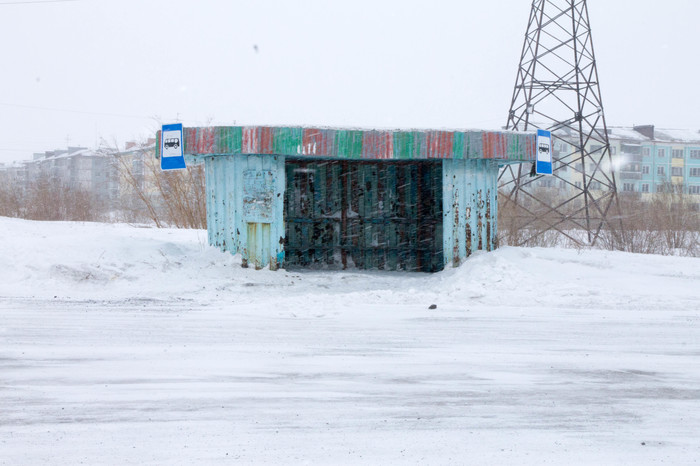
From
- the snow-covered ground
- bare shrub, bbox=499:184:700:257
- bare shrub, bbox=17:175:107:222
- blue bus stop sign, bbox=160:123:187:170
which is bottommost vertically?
the snow-covered ground

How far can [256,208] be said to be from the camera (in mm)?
12773

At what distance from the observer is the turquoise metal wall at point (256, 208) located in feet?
41.9

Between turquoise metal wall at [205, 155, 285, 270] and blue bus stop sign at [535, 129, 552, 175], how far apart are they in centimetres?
535

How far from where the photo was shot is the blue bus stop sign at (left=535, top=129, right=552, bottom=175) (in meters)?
13.9

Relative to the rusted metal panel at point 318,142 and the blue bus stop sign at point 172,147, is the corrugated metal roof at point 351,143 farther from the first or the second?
the blue bus stop sign at point 172,147

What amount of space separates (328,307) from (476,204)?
5353mm

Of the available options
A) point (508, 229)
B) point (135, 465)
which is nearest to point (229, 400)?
point (135, 465)

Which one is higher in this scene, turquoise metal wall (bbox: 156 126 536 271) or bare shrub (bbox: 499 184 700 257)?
turquoise metal wall (bbox: 156 126 536 271)

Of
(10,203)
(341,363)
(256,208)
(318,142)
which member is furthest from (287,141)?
(10,203)

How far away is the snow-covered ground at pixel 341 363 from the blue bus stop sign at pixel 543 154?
7.93 ft

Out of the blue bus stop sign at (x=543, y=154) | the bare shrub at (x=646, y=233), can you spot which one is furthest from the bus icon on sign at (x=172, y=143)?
the bare shrub at (x=646, y=233)

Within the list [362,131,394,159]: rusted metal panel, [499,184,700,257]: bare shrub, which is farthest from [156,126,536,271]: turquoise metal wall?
[499,184,700,257]: bare shrub

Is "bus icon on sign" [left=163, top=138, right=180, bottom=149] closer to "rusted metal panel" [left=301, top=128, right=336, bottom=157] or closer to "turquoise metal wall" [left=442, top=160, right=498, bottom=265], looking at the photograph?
"rusted metal panel" [left=301, top=128, right=336, bottom=157]

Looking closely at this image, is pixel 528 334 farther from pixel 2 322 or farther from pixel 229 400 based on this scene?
pixel 2 322
